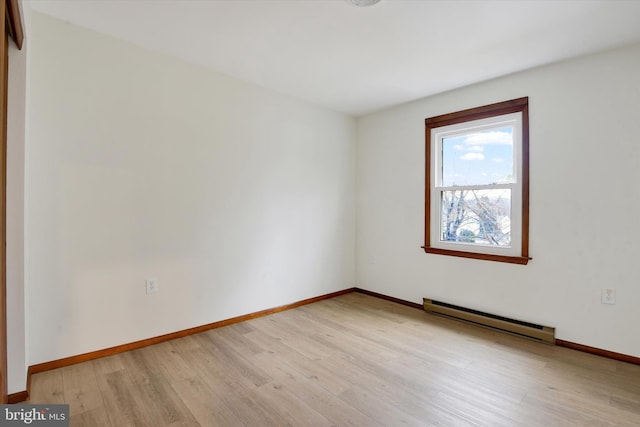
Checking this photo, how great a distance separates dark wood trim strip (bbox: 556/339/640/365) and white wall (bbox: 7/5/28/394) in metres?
3.85

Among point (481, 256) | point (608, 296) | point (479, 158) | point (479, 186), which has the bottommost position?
point (608, 296)

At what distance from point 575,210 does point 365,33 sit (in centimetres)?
221

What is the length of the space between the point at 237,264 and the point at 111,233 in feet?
3.69

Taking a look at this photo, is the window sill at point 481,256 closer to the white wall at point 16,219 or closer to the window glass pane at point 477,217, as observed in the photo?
the window glass pane at point 477,217

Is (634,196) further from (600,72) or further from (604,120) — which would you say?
(600,72)

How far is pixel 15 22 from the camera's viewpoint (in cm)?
160

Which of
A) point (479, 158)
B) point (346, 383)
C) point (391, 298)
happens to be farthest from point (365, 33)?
point (391, 298)

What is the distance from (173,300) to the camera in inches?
107

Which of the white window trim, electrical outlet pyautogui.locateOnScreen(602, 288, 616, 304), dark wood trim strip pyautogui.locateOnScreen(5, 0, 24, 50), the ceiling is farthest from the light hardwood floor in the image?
the ceiling

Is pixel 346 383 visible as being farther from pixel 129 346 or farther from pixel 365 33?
pixel 365 33

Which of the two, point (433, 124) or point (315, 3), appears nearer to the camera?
point (315, 3)

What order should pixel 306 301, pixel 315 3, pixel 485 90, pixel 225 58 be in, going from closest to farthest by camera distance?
pixel 315 3
pixel 225 58
pixel 485 90
pixel 306 301

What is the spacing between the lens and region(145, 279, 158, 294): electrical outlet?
8.46 feet

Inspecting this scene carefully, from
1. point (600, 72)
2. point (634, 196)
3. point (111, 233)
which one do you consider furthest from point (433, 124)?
point (111, 233)
